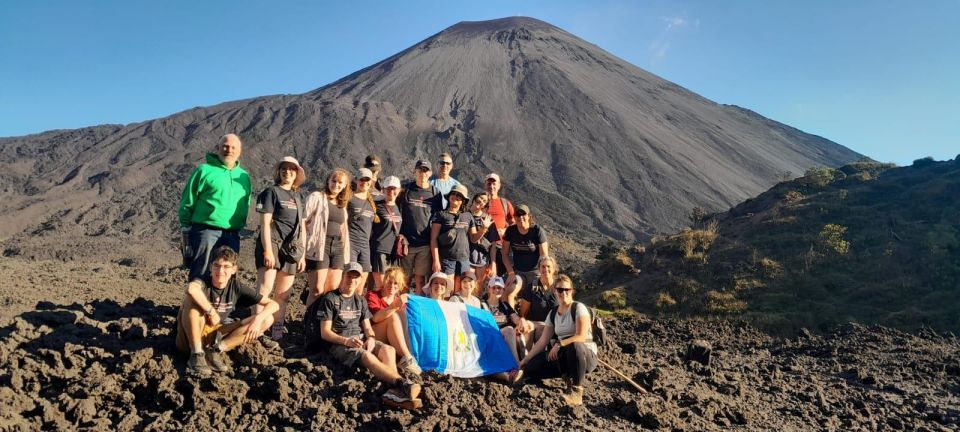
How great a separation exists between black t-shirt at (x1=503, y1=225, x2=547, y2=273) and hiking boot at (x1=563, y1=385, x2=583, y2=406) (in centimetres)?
192

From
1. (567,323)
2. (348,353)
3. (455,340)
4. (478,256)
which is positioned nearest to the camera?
(348,353)

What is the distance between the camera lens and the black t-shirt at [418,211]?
6.15 m

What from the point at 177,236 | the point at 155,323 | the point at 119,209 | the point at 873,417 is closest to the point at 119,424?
the point at 155,323

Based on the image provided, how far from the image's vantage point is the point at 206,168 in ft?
14.8

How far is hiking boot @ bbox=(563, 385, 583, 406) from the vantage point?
4555 millimetres

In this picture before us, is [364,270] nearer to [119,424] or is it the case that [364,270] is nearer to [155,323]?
[155,323]

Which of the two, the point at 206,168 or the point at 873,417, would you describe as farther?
the point at 873,417

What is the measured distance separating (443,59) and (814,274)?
207 feet

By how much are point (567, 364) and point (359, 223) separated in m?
2.27

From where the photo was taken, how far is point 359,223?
5426mm

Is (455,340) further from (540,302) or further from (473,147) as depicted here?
(473,147)

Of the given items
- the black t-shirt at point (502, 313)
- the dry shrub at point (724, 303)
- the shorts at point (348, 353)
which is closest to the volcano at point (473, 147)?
the dry shrub at point (724, 303)

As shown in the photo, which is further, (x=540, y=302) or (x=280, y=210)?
(x=540, y=302)

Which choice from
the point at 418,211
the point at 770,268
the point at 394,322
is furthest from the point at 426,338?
the point at 770,268
